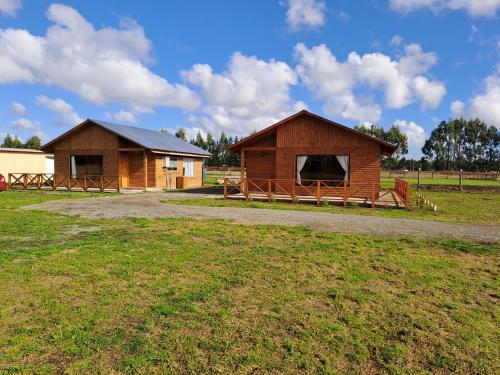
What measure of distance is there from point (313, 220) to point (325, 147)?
7.76 metres

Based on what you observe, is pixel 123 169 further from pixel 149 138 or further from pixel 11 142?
pixel 11 142

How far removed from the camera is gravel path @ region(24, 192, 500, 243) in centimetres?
895

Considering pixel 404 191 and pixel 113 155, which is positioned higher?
pixel 113 155

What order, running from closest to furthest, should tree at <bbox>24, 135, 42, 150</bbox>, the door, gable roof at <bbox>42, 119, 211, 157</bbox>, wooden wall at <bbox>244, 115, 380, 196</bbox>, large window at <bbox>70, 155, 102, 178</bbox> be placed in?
wooden wall at <bbox>244, 115, 380, 196</bbox> < gable roof at <bbox>42, 119, 211, 157</bbox> < the door < large window at <bbox>70, 155, 102, 178</bbox> < tree at <bbox>24, 135, 42, 150</bbox>

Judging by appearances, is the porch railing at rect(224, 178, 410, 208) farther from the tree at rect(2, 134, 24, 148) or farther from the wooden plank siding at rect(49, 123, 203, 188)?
the tree at rect(2, 134, 24, 148)

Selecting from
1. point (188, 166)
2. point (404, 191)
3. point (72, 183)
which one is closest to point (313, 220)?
point (404, 191)

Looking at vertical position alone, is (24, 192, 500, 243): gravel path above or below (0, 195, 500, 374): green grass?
above

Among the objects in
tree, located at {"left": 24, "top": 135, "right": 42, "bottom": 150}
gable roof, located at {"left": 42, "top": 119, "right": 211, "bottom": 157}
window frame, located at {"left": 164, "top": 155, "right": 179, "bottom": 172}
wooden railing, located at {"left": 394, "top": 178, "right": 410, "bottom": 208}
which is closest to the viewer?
wooden railing, located at {"left": 394, "top": 178, "right": 410, "bottom": 208}

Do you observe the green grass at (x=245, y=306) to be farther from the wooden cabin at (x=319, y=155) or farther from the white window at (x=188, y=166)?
the white window at (x=188, y=166)

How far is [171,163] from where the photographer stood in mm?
24656

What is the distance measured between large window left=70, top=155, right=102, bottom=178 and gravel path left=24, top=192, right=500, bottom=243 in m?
10.0

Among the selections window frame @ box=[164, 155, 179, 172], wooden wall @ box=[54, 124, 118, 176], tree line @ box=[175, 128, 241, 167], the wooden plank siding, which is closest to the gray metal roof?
the wooden plank siding

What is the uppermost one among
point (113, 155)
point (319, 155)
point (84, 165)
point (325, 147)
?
point (325, 147)

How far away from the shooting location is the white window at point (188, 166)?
26381mm
